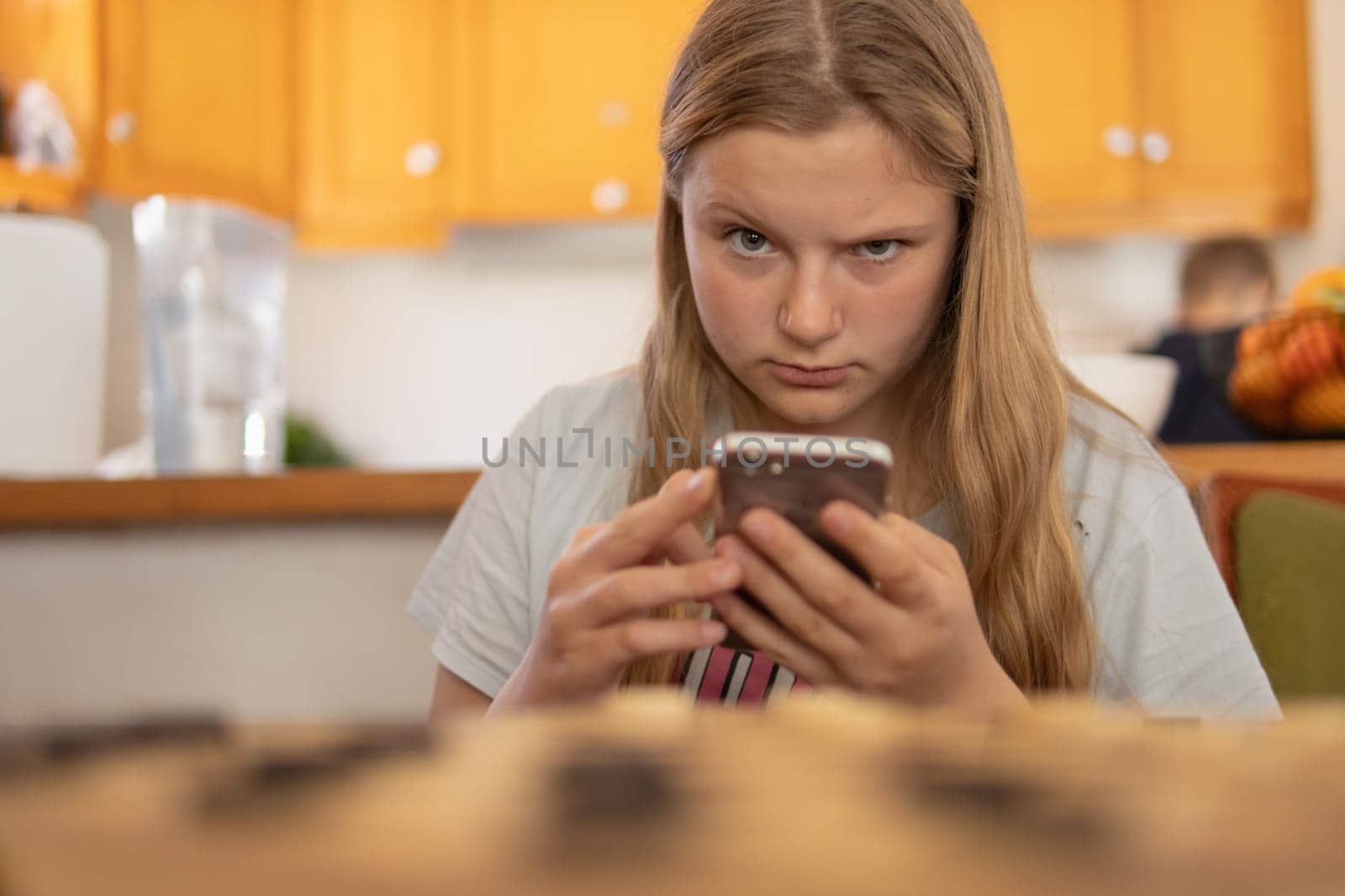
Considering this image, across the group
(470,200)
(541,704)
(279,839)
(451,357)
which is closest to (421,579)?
(541,704)

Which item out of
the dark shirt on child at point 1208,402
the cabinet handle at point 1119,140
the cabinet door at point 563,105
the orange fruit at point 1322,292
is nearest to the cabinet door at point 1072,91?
the cabinet handle at point 1119,140

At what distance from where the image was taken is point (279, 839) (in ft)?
0.29

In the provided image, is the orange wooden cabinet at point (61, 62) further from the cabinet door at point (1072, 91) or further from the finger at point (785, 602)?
the finger at point (785, 602)

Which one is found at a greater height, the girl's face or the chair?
the girl's face

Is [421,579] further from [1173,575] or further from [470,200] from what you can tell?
[470,200]

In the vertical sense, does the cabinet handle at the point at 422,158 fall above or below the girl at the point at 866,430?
above

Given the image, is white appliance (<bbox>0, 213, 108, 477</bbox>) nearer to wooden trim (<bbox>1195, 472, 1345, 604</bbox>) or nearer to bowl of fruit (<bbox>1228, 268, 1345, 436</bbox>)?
wooden trim (<bbox>1195, 472, 1345, 604</bbox>)

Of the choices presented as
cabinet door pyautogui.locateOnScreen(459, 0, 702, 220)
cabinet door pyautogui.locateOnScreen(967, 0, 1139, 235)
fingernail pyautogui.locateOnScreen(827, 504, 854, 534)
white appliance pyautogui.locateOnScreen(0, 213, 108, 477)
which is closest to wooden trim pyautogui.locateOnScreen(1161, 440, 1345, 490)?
fingernail pyautogui.locateOnScreen(827, 504, 854, 534)

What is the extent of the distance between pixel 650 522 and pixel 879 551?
12 cm

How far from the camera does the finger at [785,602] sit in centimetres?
67

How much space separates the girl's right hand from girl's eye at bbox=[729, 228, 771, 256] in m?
0.24

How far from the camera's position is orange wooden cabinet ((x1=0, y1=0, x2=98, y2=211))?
2.86 m

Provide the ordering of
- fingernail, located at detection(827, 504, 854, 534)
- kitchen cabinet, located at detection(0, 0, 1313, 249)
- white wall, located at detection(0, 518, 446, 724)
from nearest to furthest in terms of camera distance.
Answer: fingernail, located at detection(827, 504, 854, 534)
white wall, located at detection(0, 518, 446, 724)
kitchen cabinet, located at detection(0, 0, 1313, 249)

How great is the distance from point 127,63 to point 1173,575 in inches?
111
